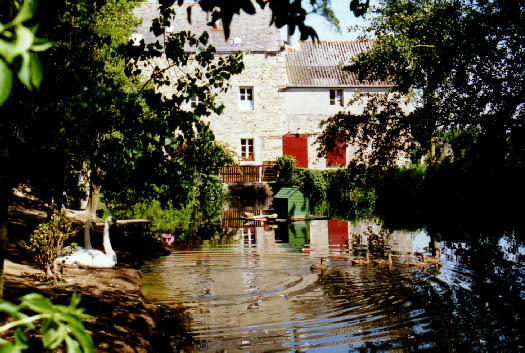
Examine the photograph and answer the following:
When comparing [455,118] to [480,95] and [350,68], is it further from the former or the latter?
[350,68]

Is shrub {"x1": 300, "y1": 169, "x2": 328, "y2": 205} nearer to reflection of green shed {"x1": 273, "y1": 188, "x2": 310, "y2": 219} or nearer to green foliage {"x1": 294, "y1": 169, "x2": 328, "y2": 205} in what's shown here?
green foliage {"x1": 294, "y1": 169, "x2": 328, "y2": 205}

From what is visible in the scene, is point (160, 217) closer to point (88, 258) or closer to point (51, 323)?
point (88, 258)

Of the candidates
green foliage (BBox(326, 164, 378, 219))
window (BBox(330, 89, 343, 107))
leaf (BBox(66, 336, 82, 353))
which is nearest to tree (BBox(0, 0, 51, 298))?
leaf (BBox(66, 336, 82, 353))

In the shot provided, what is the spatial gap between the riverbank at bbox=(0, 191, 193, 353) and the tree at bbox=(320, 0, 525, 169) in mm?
6137

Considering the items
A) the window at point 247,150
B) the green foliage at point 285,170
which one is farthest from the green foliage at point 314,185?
the window at point 247,150

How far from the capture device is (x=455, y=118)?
11.9 m

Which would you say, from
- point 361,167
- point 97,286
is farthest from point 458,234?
point 97,286

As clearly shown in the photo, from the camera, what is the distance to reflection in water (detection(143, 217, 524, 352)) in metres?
6.59

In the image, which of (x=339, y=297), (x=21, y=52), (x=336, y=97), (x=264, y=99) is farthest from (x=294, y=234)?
(x=336, y=97)

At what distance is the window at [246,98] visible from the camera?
35062 millimetres

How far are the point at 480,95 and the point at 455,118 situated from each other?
1028 mm

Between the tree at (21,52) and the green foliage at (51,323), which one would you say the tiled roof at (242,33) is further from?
the green foliage at (51,323)

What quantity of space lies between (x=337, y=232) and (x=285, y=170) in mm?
14538

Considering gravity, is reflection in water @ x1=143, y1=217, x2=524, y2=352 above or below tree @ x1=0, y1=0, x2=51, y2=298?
below
